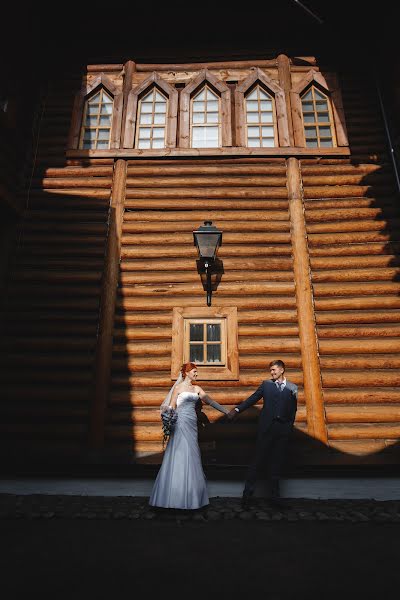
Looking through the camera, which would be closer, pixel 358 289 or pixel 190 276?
pixel 358 289

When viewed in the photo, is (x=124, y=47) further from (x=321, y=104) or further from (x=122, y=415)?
(x=122, y=415)

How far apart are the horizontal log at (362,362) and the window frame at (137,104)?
4.59 m

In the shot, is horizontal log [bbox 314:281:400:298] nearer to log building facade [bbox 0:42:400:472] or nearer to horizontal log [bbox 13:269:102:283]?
log building facade [bbox 0:42:400:472]

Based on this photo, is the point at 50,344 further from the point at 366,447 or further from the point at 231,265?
the point at 366,447

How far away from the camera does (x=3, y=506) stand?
3.71m

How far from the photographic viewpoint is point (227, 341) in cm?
496

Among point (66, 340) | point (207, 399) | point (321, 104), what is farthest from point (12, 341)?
point (321, 104)

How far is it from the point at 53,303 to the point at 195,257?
2.32 meters

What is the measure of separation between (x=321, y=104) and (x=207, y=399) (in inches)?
235

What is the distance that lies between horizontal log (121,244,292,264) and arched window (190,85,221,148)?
2.21 m

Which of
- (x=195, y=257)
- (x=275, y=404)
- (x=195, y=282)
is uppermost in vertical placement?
(x=195, y=257)


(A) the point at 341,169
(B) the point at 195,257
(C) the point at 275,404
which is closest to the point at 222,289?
(B) the point at 195,257

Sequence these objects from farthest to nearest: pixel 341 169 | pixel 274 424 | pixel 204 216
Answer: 1. pixel 341 169
2. pixel 204 216
3. pixel 274 424

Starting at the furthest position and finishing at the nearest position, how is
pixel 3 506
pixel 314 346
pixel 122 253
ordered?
1. pixel 122 253
2. pixel 314 346
3. pixel 3 506
